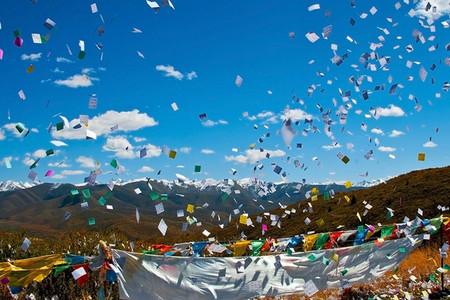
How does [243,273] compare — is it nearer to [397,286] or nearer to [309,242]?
[309,242]

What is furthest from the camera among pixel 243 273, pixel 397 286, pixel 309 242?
pixel 309 242

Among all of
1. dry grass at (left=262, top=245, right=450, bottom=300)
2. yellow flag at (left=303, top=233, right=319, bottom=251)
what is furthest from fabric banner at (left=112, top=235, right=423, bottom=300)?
yellow flag at (left=303, top=233, right=319, bottom=251)

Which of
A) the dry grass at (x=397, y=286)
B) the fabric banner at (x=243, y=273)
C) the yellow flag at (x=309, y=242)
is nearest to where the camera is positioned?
the fabric banner at (x=243, y=273)

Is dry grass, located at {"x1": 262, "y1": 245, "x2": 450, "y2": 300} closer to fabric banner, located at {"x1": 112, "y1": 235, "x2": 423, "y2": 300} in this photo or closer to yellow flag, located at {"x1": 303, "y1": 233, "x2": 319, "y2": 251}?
fabric banner, located at {"x1": 112, "y1": 235, "x2": 423, "y2": 300}

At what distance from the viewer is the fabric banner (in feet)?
25.9

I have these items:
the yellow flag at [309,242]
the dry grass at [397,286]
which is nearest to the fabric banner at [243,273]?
the dry grass at [397,286]

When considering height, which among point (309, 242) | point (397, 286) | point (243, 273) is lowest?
point (397, 286)

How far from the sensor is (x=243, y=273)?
8.70 metres

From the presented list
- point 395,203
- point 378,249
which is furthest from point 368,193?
point 378,249

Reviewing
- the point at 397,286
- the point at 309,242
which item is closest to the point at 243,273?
the point at 309,242

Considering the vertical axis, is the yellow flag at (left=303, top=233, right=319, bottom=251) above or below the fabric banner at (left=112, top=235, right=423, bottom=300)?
above

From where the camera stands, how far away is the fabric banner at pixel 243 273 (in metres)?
7.90

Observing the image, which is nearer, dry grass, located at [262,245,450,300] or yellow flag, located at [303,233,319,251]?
dry grass, located at [262,245,450,300]

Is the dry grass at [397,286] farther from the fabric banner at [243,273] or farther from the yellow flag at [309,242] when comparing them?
the yellow flag at [309,242]
